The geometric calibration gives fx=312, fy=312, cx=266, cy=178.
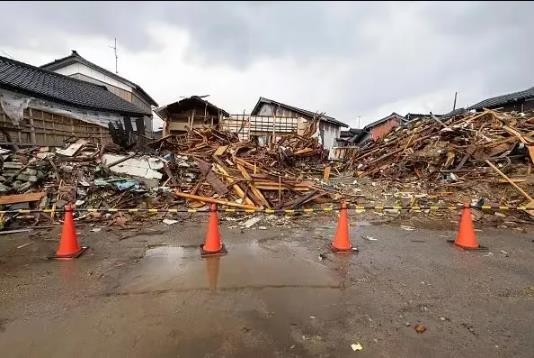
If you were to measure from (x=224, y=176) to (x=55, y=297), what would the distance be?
626cm

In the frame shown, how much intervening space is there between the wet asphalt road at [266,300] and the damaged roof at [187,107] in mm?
16014

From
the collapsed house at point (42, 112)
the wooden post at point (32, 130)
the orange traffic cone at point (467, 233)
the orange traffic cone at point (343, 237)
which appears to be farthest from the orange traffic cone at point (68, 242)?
the wooden post at point (32, 130)

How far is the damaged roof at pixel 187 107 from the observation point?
68.0 ft

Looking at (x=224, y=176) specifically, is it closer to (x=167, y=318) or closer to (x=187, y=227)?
(x=187, y=227)

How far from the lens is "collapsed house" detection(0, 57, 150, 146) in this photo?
11.6 metres

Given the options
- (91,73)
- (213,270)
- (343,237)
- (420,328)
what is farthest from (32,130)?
(91,73)

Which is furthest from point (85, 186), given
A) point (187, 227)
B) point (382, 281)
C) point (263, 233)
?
point (382, 281)

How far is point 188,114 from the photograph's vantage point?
22.0 meters

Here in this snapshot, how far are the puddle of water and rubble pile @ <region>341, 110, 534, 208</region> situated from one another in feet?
23.0

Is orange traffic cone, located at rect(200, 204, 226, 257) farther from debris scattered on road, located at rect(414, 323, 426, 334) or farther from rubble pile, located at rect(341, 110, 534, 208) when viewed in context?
rubble pile, located at rect(341, 110, 534, 208)

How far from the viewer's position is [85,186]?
830cm

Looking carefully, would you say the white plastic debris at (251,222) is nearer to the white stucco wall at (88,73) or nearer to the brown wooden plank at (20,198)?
the brown wooden plank at (20,198)

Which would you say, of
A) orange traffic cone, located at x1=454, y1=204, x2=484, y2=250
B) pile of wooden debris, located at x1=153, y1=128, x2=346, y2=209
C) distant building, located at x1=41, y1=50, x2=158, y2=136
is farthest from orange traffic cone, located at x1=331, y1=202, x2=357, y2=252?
distant building, located at x1=41, y1=50, x2=158, y2=136

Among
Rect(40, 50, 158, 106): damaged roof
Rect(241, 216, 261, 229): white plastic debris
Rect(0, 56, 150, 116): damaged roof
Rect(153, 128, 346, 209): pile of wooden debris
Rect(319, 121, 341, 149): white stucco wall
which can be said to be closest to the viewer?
Rect(241, 216, 261, 229): white plastic debris
